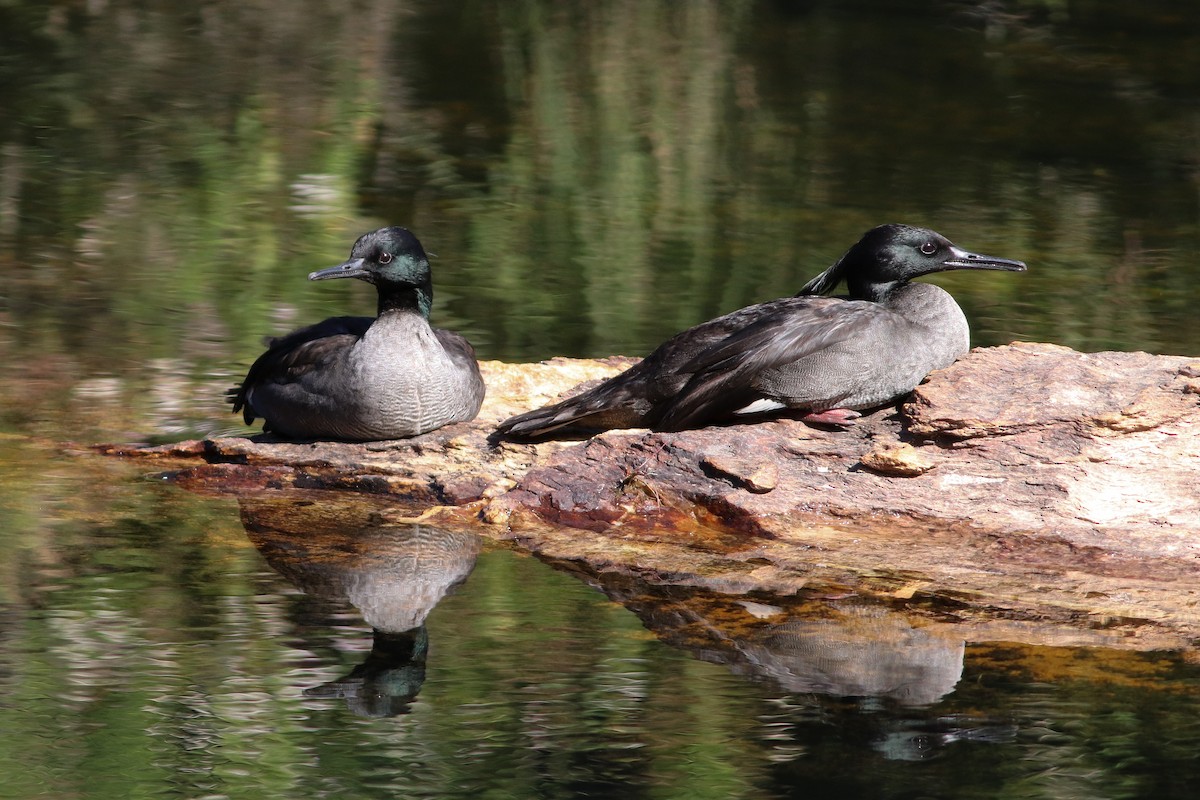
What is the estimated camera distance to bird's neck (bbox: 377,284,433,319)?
7.11m

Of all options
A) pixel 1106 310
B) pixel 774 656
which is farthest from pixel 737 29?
pixel 774 656

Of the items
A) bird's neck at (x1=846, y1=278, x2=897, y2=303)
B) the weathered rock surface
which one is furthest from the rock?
bird's neck at (x1=846, y1=278, x2=897, y2=303)

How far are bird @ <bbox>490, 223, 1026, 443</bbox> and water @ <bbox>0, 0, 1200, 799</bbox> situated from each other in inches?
42.5

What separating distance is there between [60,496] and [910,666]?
3.43 metres

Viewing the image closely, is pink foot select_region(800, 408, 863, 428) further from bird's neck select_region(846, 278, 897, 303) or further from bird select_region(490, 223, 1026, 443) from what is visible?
bird's neck select_region(846, 278, 897, 303)

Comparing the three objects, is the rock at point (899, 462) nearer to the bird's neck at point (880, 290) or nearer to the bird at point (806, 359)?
the bird at point (806, 359)

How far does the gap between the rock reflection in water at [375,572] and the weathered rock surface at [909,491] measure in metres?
0.25

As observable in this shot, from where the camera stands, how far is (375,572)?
594 cm

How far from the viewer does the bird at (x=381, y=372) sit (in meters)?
6.95

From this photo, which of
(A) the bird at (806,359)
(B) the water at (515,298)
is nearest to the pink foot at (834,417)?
(A) the bird at (806,359)

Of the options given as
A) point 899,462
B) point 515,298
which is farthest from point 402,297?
point 515,298

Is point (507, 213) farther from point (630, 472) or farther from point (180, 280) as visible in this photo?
point (630, 472)

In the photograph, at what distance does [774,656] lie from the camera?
5.28 meters

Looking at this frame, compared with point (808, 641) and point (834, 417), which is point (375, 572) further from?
point (834, 417)
